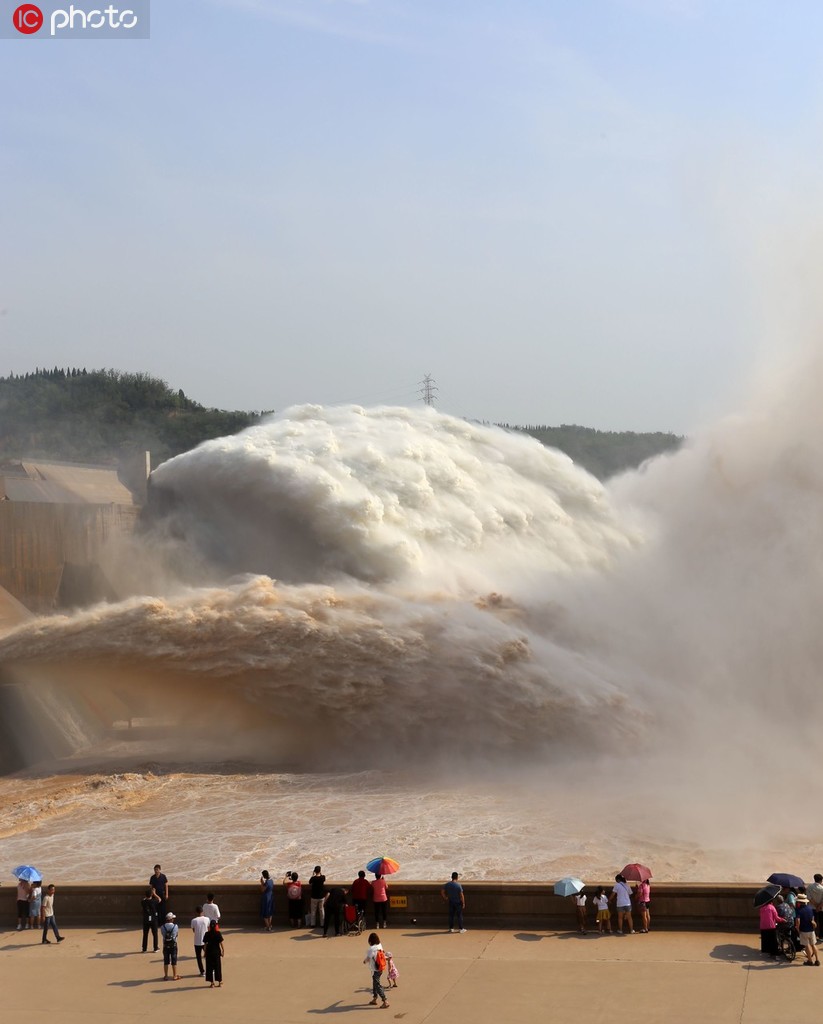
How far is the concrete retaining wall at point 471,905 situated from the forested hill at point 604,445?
A: 300 feet

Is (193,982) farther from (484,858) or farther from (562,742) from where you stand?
(562,742)

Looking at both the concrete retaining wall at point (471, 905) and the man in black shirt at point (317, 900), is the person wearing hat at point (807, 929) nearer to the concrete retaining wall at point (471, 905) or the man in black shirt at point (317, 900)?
the concrete retaining wall at point (471, 905)

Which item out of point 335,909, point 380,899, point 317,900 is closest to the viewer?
point 335,909

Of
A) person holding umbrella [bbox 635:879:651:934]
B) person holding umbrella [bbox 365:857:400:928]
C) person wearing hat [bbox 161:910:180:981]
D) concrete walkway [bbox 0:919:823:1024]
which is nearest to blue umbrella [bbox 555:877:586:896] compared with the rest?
concrete walkway [bbox 0:919:823:1024]

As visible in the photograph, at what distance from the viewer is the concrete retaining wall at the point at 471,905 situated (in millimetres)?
14703

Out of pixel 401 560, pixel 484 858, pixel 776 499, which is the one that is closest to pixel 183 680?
pixel 401 560

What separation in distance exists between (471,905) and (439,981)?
2304 mm

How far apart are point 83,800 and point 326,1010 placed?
54.0 feet

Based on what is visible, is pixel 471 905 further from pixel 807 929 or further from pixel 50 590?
pixel 50 590

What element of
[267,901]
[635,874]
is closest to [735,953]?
[635,874]

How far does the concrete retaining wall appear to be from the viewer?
579 inches

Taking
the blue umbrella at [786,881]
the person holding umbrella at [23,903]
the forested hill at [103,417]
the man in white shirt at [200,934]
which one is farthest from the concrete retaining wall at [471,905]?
the forested hill at [103,417]

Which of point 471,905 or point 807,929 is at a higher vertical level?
point 807,929

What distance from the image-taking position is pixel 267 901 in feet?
52.5
